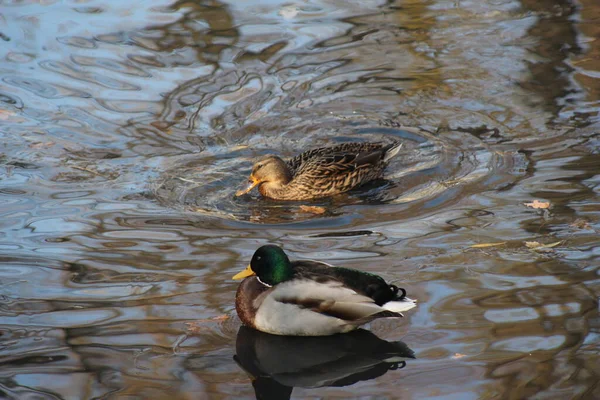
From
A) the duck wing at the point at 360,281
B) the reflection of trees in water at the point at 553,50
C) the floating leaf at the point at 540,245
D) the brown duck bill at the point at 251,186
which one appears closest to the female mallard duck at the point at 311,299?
the duck wing at the point at 360,281

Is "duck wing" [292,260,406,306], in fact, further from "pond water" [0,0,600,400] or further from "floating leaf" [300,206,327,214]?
"floating leaf" [300,206,327,214]

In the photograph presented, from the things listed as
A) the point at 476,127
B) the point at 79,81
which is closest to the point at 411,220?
the point at 476,127

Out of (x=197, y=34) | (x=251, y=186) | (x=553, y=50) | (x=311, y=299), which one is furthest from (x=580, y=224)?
(x=197, y=34)

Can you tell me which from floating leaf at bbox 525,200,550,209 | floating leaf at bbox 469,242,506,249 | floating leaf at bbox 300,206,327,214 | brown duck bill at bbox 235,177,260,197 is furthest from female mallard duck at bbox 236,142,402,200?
floating leaf at bbox 469,242,506,249

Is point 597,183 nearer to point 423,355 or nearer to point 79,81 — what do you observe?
point 423,355

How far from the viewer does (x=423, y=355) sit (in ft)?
19.0

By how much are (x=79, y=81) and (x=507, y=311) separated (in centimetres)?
670

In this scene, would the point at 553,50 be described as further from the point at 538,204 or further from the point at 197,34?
the point at 197,34

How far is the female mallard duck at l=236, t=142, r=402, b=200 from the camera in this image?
8.97m

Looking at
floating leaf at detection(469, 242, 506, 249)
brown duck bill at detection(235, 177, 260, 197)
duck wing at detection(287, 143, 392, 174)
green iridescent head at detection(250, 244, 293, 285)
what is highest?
green iridescent head at detection(250, 244, 293, 285)

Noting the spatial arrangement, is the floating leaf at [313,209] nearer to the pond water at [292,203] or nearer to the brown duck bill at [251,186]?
the pond water at [292,203]

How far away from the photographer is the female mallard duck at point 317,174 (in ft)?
29.4

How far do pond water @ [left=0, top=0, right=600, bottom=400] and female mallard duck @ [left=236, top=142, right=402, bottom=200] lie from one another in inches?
7.4

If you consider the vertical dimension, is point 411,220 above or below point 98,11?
below
